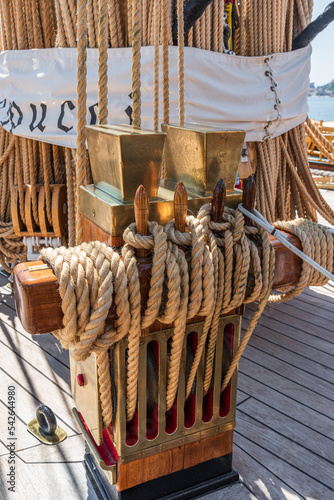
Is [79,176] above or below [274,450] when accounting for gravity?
above

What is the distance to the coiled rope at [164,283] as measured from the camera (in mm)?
765

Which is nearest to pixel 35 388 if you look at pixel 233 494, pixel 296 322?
pixel 233 494

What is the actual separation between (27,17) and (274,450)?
2.16 meters

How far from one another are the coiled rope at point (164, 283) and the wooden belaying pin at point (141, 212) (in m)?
0.01

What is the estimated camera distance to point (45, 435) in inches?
58.7

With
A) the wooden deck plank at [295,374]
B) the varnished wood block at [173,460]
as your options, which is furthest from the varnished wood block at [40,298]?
the wooden deck plank at [295,374]

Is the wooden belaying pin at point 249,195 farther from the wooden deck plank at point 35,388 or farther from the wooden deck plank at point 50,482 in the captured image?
the wooden deck plank at point 35,388

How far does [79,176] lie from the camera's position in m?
1.05

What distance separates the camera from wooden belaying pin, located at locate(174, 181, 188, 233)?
2.75 ft

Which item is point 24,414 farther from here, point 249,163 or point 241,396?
point 249,163

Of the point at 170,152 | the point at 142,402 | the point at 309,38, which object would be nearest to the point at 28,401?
the point at 142,402

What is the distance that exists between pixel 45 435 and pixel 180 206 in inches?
40.0

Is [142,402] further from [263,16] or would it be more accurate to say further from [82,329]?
[263,16]

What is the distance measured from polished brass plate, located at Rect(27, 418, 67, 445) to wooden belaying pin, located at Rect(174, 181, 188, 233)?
0.95 metres
